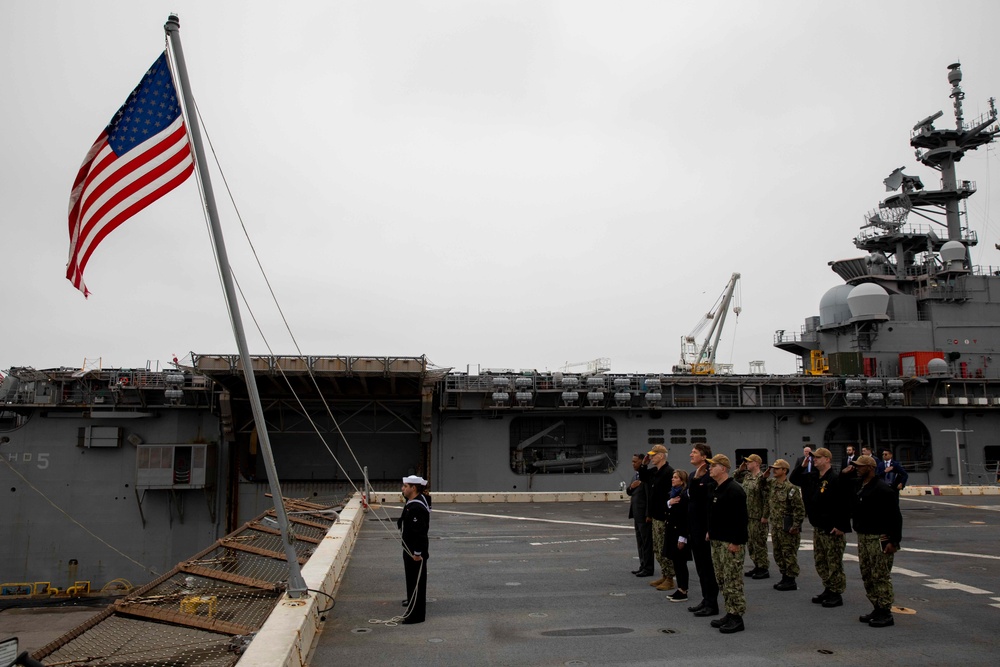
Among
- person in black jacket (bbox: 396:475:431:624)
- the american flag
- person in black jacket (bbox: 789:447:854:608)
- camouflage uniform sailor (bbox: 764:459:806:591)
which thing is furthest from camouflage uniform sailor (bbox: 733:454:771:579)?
the american flag

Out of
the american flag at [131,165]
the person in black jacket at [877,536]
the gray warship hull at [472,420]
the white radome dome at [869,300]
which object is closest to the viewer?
the american flag at [131,165]

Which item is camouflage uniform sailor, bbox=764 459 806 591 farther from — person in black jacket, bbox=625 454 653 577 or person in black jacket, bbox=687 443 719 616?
person in black jacket, bbox=687 443 719 616

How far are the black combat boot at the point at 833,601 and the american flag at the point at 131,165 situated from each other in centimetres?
772

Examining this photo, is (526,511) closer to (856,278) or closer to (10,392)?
(10,392)

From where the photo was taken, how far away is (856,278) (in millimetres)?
33906

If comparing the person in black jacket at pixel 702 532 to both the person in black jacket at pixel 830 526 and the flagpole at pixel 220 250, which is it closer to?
the person in black jacket at pixel 830 526

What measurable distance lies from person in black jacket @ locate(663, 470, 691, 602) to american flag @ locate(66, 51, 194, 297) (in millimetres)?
5900

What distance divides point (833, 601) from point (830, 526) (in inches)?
32.3

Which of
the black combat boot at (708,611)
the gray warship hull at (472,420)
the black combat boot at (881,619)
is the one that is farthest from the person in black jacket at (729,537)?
the gray warship hull at (472,420)

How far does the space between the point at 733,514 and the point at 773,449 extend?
24.5 m

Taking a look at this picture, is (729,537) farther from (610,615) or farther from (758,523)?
(758,523)

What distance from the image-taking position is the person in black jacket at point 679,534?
739 centimetres

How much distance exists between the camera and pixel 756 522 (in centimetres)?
923

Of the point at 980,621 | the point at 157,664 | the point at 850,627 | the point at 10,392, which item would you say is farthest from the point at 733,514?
the point at 10,392
